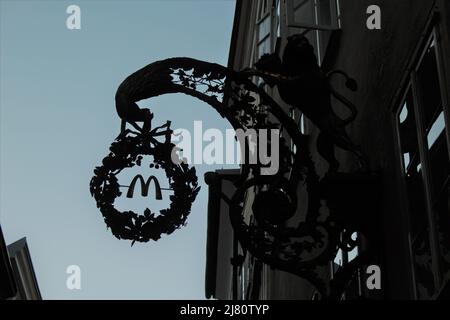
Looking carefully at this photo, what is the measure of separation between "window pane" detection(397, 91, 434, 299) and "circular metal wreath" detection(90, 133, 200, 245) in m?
1.47

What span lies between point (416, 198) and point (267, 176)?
1049mm

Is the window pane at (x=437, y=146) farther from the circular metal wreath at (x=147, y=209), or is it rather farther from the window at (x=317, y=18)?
the window at (x=317, y=18)

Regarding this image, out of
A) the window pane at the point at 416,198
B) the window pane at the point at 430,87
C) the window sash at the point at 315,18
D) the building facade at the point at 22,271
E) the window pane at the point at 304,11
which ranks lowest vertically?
the building facade at the point at 22,271

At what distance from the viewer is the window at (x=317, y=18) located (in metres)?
9.06

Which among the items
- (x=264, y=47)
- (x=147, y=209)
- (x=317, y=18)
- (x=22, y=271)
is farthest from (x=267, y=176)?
(x=22, y=271)

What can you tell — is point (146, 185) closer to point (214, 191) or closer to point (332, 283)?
point (214, 191)

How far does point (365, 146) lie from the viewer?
23.4 feet

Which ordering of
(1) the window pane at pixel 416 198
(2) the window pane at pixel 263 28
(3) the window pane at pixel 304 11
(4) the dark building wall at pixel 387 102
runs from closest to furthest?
(1) the window pane at pixel 416 198 < (4) the dark building wall at pixel 387 102 < (3) the window pane at pixel 304 11 < (2) the window pane at pixel 263 28

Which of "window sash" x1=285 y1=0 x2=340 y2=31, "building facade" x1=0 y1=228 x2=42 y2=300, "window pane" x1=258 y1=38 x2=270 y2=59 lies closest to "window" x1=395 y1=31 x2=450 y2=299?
"window sash" x1=285 y1=0 x2=340 y2=31

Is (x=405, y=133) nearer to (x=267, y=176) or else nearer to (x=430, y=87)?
(x=430, y=87)

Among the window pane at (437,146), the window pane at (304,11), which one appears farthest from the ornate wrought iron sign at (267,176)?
the window pane at (304,11)

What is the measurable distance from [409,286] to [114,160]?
2.19 metres

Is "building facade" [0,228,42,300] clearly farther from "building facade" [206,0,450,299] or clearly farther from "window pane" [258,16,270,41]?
"building facade" [206,0,450,299]
